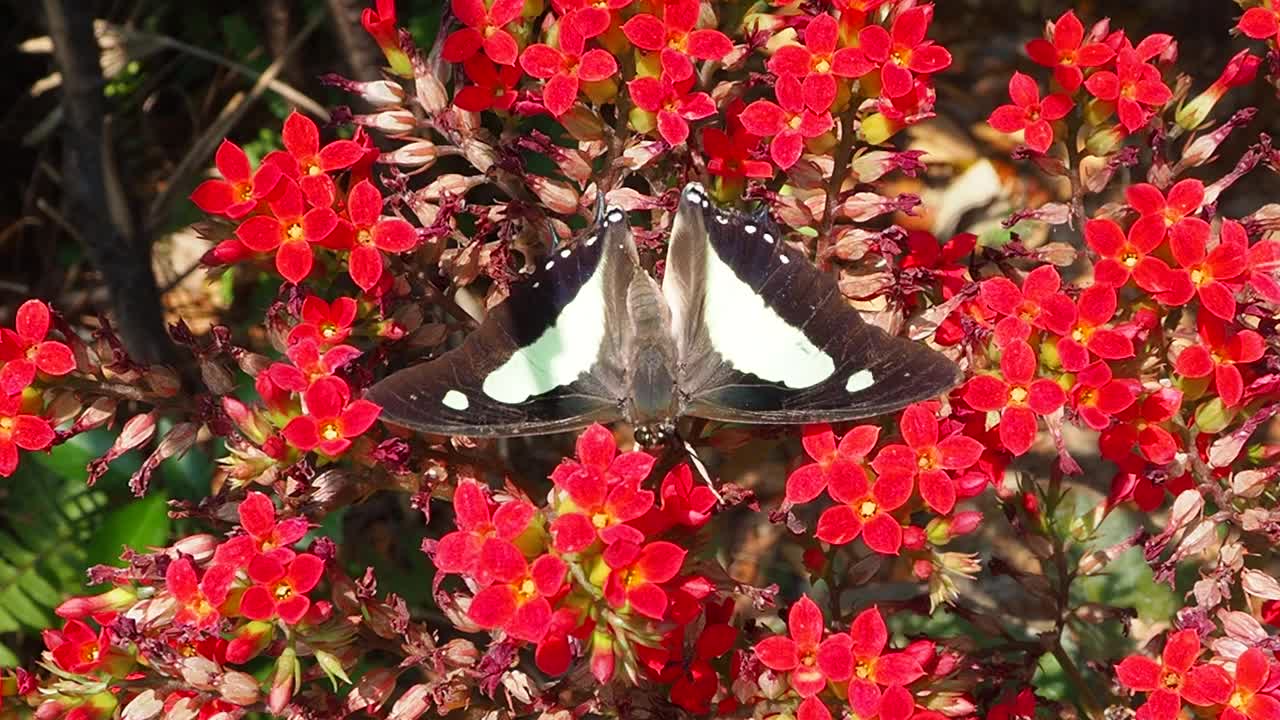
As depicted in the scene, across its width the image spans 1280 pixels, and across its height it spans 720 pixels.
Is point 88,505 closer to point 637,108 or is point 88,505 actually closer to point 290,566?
point 290,566

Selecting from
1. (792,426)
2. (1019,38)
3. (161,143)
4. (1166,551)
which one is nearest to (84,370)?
(792,426)

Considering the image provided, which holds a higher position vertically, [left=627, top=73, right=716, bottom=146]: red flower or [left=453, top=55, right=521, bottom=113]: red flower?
[left=453, top=55, right=521, bottom=113]: red flower

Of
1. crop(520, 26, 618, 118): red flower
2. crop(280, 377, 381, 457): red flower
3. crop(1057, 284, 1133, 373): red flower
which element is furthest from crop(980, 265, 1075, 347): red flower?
crop(280, 377, 381, 457): red flower

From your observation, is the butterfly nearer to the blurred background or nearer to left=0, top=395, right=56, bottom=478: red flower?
left=0, top=395, right=56, bottom=478: red flower

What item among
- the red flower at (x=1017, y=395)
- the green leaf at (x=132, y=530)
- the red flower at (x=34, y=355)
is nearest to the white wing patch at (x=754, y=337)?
the red flower at (x=1017, y=395)

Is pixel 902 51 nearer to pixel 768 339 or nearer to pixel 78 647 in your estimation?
pixel 768 339

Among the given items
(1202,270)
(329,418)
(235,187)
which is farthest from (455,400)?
(1202,270)
